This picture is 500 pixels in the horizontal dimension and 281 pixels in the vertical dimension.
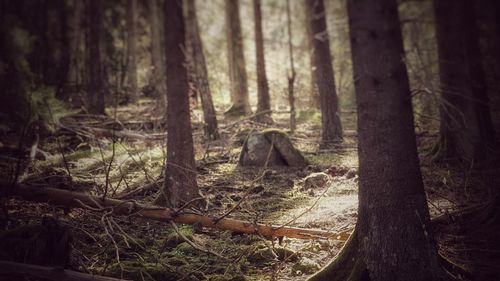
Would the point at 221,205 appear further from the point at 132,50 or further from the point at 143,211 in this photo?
the point at 132,50

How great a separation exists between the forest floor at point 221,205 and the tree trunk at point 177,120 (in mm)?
441

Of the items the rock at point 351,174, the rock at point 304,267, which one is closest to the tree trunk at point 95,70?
the rock at point 351,174

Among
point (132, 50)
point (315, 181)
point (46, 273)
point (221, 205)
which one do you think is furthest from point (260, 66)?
point (46, 273)

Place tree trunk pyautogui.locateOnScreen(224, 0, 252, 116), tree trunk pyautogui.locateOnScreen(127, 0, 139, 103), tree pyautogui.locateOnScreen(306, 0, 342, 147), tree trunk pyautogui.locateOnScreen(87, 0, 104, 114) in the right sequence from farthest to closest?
tree trunk pyautogui.locateOnScreen(127, 0, 139, 103), tree trunk pyautogui.locateOnScreen(224, 0, 252, 116), tree trunk pyautogui.locateOnScreen(87, 0, 104, 114), tree pyautogui.locateOnScreen(306, 0, 342, 147)

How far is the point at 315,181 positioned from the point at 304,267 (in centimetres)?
358

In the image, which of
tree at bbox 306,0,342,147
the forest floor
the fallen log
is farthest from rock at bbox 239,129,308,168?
the fallen log

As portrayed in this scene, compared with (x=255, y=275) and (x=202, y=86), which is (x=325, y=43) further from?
(x=255, y=275)

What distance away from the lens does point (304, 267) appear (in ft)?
15.2

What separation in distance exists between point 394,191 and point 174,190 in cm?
406

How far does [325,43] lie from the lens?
11.9m

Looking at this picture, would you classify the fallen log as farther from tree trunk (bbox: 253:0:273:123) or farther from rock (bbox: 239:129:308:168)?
tree trunk (bbox: 253:0:273:123)

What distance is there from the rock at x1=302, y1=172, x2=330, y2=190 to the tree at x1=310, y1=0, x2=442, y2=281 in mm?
4360

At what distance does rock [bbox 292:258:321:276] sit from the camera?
15.0 feet

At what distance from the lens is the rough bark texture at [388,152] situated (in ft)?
10.8
